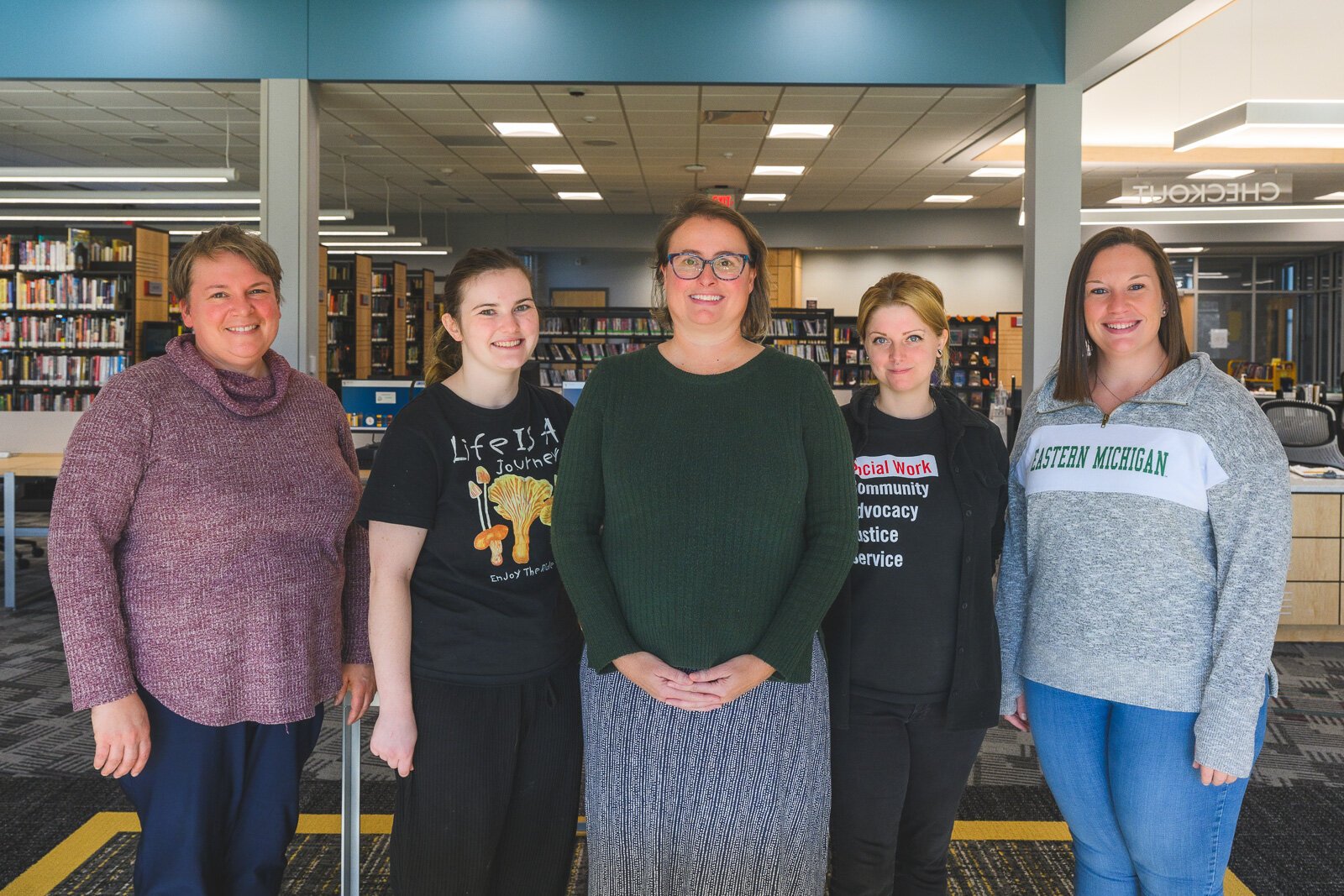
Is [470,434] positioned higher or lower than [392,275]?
lower

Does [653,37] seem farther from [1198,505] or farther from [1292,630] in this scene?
[1198,505]

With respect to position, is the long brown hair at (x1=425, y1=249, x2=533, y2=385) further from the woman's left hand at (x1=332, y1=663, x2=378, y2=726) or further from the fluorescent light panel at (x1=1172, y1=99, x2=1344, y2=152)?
the fluorescent light panel at (x1=1172, y1=99, x2=1344, y2=152)

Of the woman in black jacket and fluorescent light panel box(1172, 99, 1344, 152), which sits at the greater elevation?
fluorescent light panel box(1172, 99, 1344, 152)

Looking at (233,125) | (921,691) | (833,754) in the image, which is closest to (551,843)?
(833,754)

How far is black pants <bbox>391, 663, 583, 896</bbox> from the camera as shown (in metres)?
1.60

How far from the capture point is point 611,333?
13609 mm

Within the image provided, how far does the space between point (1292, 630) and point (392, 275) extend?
472 inches

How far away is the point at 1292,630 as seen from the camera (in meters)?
5.05

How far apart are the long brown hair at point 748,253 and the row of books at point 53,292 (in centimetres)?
931

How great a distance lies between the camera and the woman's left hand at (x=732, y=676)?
142 centimetres

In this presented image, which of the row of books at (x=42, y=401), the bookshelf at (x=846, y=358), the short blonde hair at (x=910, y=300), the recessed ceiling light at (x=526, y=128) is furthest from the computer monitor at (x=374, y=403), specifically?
the bookshelf at (x=846, y=358)

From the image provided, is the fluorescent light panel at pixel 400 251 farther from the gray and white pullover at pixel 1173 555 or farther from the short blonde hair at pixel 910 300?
the gray and white pullover at pixel 1173 555

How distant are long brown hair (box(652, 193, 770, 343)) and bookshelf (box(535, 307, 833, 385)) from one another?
38.6 feet

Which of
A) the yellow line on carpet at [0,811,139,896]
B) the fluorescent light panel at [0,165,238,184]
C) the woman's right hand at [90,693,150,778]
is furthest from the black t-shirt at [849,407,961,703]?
the fluorescent light panel at [0,165,238,184]
